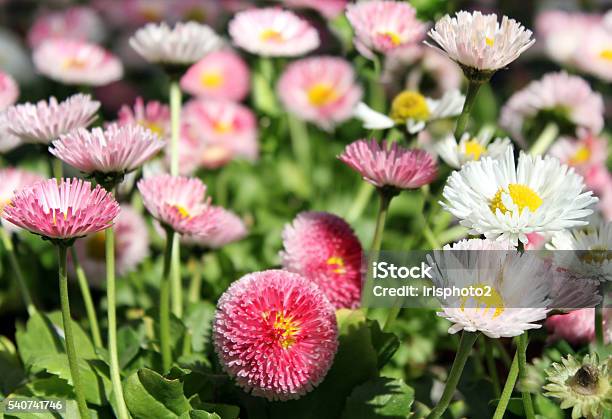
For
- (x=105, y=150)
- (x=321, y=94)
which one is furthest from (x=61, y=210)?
(x=321, y=94)

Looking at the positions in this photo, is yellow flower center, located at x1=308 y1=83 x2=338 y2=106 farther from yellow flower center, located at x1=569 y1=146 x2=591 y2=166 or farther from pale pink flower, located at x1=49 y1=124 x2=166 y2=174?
pale pink flower, located at x1=49 y1=124 x2=166 y2=174

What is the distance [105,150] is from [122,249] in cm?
48

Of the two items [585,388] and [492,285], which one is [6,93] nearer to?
[492,285]

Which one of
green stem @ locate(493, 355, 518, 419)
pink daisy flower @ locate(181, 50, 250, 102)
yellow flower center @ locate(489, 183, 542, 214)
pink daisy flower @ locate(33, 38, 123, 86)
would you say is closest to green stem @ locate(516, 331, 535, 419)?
green stem @ locate(493, 355, 518, 419)

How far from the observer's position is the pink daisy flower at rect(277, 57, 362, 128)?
163 centimetres

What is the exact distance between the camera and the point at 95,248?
127cm

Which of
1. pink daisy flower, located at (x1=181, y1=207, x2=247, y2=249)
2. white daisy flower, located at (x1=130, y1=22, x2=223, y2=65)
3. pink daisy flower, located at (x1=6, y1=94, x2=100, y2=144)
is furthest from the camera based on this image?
pink daisy flower, located at (x1=181, y1=207, x2=247, y2=249)

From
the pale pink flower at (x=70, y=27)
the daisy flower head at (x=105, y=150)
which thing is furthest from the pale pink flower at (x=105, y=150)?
the pale pink flower at (x=70, y=27)

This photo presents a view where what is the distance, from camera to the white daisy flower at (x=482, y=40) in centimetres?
78

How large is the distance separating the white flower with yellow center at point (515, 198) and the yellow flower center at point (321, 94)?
2.94 feet

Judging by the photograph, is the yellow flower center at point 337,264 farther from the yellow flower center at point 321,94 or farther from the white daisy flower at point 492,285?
the yellow flower center at point 321,94

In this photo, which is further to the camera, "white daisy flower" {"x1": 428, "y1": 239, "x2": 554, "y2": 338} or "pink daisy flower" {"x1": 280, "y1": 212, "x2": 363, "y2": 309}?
"pink daisy flower" {"x1": 280, "y1": 212, "x2": 363, "y2": 309}

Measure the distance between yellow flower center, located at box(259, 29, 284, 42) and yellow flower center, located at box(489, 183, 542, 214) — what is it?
63 cm

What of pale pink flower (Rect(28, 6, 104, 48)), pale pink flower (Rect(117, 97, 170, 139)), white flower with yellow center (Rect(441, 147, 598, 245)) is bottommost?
pale pink flower (Rect(28, 6, 104, 48))
